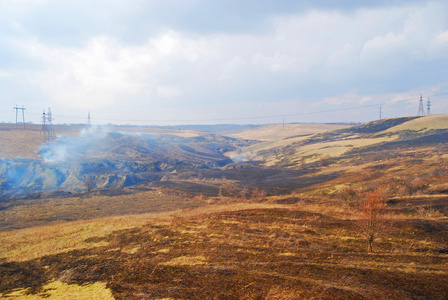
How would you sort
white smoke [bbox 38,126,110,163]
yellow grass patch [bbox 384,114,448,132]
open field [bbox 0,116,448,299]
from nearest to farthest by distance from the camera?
open field [bbox 0,116,448,299] < white smoke [bbox 38,126,110,163] < yellow grass patch [bbox 384,114,448,132]

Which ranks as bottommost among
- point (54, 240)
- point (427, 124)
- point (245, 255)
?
point (54, 240)

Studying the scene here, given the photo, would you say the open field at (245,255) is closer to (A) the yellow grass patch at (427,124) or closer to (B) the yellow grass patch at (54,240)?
(B) the yellow grass patch at (54,240)

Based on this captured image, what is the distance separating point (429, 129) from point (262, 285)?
98.2m

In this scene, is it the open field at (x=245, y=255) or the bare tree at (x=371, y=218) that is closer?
the open field at (x=245, y=255)

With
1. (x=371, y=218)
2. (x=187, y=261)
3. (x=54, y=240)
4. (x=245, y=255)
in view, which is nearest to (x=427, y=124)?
(x=371, y=218)

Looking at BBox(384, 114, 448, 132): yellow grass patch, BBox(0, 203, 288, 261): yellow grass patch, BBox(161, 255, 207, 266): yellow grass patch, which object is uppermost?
BBox(384, 114, 448, 132): yellow grass patch

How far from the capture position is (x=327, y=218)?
1883 cm

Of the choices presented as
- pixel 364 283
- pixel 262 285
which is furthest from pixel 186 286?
pixel 364 283

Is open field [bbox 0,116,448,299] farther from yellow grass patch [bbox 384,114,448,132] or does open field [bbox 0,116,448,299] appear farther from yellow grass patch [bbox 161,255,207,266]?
yellow grass patch [bbox 384,114,448,132]

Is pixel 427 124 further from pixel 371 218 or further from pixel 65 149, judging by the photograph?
pixel 65 149

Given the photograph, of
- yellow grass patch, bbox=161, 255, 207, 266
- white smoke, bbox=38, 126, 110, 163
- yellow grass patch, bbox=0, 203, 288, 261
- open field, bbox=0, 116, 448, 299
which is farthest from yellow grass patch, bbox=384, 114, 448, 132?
white smoke, bbox=38, 126, 110, 163

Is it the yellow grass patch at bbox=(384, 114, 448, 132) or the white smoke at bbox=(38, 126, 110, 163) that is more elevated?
the yellow grass patch at bbox=(384, 114, 448, 132)

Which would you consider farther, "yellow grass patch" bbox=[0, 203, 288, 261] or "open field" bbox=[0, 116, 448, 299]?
"yellow grass patch" bbox=[0, 203, 288, 261]

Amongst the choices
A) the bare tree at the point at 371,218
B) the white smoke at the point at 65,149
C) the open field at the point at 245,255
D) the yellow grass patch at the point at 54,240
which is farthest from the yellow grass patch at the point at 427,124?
the white smoke at the point at 65,149
